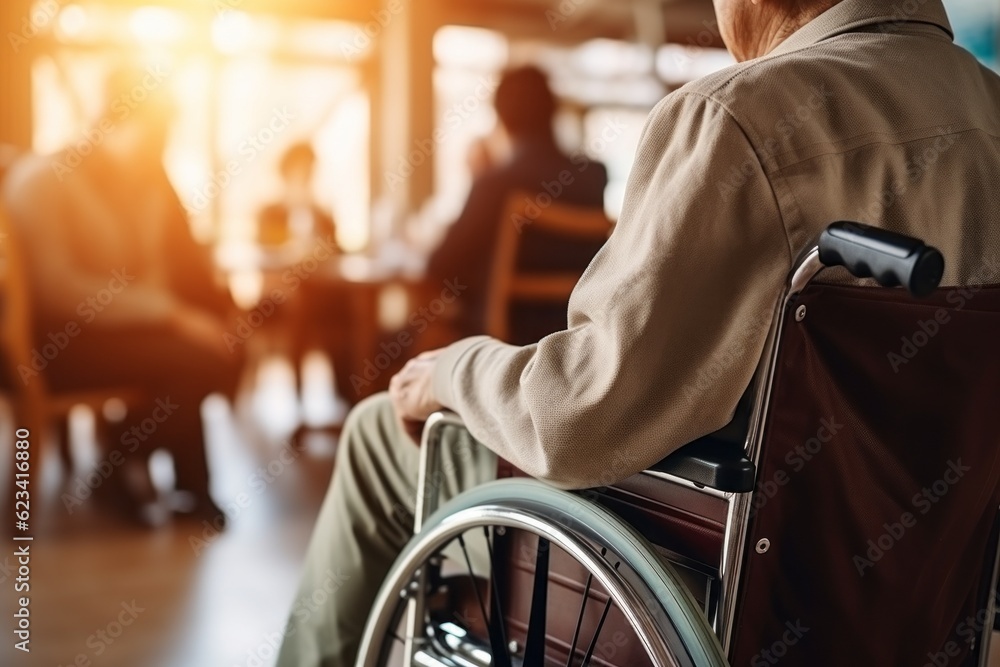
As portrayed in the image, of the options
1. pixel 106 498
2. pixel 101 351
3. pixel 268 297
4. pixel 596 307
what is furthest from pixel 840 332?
pixel 268 297

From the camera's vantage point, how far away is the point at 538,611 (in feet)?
3.10

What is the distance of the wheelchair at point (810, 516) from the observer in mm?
805

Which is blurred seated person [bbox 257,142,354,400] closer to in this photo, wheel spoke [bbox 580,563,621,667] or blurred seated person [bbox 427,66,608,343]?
blurred seated person [bbox 427,66,608,343]

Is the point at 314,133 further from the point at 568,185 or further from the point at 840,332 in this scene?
the point at 840,332

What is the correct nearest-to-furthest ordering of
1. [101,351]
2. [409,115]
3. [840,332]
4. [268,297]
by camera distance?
1. [840,332]
2. [101,351]
3. [268,297]
4. [409,115]

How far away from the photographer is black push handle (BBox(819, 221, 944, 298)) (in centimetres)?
67

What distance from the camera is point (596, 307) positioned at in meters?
0.88

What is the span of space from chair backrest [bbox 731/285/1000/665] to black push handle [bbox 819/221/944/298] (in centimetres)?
7

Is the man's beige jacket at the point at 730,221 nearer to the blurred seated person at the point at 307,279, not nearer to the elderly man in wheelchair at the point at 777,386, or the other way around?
the elderly man in wheelchair at the point at 777,386

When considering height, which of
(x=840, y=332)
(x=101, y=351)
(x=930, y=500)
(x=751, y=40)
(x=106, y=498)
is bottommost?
(x=106, y=498)

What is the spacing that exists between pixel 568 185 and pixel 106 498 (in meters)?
1.60

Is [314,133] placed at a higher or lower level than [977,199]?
lower

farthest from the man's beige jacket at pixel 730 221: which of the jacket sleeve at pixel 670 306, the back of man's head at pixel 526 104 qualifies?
the back of man's head at pixel 526 104

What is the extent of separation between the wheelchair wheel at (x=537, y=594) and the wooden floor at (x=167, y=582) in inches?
34.0
